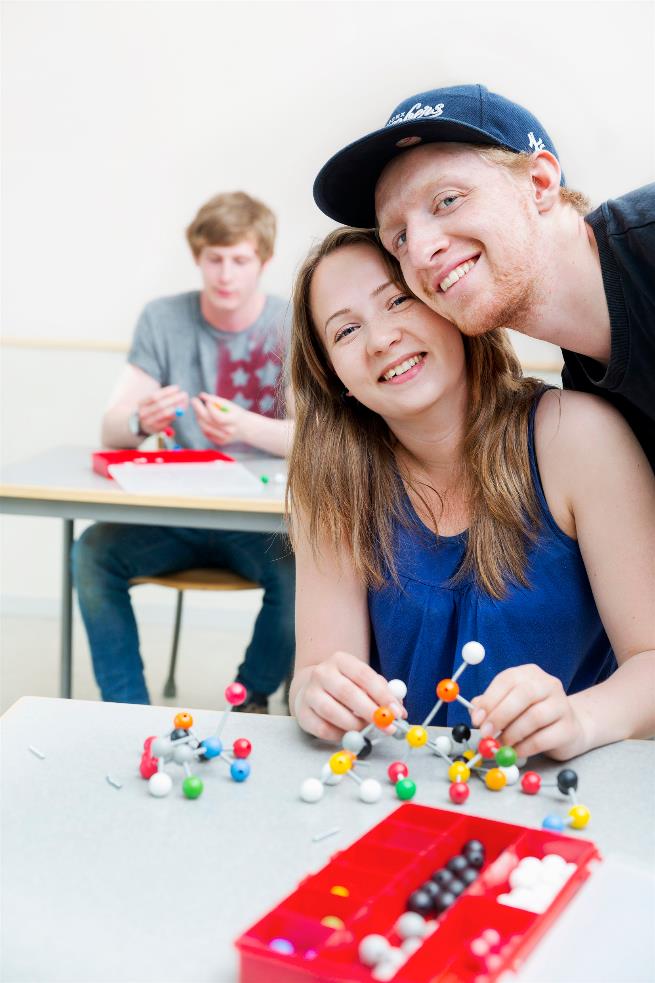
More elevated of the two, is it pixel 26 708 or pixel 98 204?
pixel 98 204

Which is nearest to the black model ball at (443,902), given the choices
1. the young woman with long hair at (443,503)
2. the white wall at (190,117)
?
the young woman with long hair at (443,503)

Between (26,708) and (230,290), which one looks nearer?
(26,708)

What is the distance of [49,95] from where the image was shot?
14.0 feet

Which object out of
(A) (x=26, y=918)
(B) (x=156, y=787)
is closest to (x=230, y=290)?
(B) (x=156, y=787)

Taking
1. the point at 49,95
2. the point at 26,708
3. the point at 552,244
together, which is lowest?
the point at 26,708

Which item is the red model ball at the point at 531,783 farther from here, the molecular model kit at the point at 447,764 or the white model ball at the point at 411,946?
the white model ball at the point at 411,946

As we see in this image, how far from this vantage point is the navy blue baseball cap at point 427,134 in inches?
50.1

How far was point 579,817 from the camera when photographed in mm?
965

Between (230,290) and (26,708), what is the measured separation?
209 cm

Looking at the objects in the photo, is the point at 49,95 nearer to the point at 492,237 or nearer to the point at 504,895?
the point at 492,237

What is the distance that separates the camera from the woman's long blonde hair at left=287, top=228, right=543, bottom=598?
56.5 inches

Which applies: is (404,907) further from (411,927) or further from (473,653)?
(473,653)

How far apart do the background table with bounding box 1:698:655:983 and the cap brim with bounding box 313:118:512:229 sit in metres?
0.68

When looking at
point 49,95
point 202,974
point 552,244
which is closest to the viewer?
point 202,974
